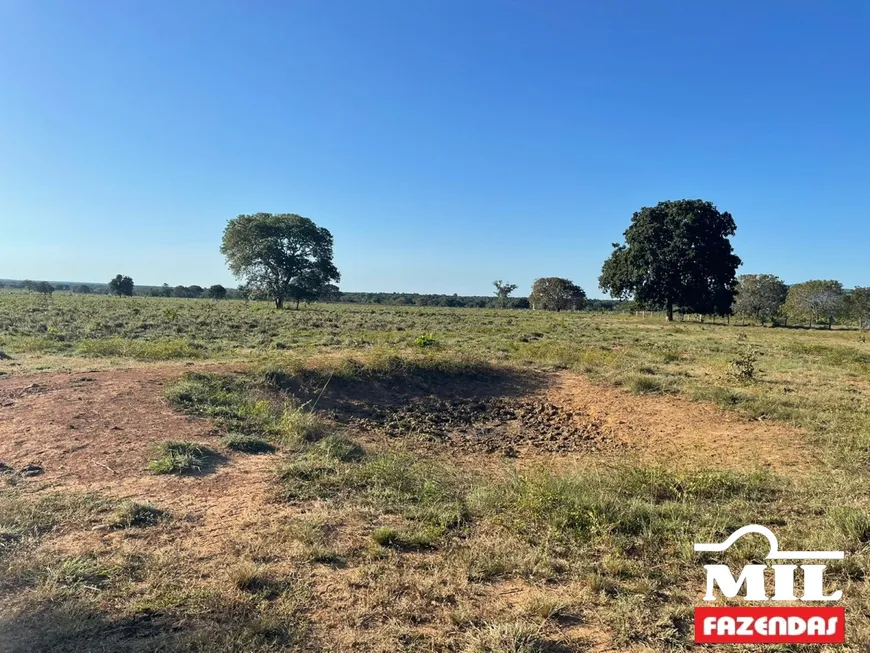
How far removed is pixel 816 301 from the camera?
49.8 metres

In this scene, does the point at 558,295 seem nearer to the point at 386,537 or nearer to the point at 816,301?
the point at 816,301

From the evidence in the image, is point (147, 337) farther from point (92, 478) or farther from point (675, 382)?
point (675, 382)

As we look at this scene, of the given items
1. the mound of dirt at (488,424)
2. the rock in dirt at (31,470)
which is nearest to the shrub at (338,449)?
the mound of dirt at (488,424)

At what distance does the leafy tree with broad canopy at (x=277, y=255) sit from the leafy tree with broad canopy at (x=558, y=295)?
138 feet

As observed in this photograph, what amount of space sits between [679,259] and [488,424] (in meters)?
34.5

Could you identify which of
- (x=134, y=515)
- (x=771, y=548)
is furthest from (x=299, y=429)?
(x=771, y=548)

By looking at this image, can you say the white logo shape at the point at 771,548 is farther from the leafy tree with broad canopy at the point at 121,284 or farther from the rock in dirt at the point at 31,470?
the leafy tree with broad canopy at the point at 121,284

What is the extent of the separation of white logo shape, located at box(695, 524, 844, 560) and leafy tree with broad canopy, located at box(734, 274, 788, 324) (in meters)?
59.1

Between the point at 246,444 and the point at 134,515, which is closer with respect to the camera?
the point at 134,515

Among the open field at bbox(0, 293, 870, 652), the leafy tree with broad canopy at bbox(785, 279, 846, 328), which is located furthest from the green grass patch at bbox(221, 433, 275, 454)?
the leafy tree with broad canopy at bbox(785, 279, 846, 328)

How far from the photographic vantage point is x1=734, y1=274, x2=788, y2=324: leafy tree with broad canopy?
2200 inches

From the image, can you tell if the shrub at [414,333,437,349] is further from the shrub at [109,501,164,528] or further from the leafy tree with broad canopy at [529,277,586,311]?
the leafy tree with broad canopy at [529,277,586,311]

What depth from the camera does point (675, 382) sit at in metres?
12.8

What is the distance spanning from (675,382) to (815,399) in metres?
2.80
